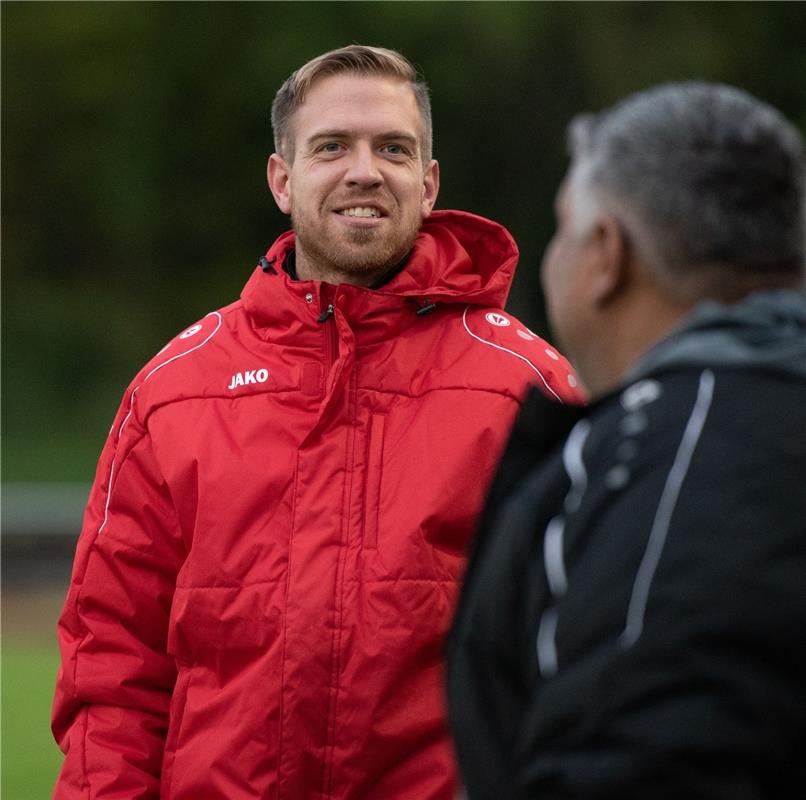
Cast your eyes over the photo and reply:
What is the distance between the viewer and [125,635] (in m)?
3.09

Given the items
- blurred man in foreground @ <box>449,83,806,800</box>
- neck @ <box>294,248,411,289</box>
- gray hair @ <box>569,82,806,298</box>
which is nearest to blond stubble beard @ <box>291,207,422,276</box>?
→ neck @ <box>294,248,411,289</box>

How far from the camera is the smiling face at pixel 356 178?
10.6ft

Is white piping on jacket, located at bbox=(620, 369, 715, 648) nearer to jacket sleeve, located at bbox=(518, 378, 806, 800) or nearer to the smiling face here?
jacket sleeve, located at bbox=(518, 378, 806, 800)

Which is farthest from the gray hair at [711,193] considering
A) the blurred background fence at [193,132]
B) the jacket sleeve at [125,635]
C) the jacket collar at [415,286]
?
the blurred background fence at [193,132]

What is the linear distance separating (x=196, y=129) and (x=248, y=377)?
18.7 m

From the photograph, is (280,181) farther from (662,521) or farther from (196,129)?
(196,129)

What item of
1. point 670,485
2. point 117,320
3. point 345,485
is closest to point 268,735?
point 345,485

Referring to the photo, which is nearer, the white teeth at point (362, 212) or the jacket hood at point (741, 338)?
the jacket hood at point (741, 338)

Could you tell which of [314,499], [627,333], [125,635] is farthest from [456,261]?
[627,333]

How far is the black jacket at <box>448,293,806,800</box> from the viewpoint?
64.2 inches

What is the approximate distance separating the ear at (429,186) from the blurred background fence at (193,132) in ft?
41.3

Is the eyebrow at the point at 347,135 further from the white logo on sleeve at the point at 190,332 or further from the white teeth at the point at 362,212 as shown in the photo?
the white logo on sleeve at the point at 190,332

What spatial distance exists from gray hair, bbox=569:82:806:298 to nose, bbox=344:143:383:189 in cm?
135

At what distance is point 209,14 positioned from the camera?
20.6 m
